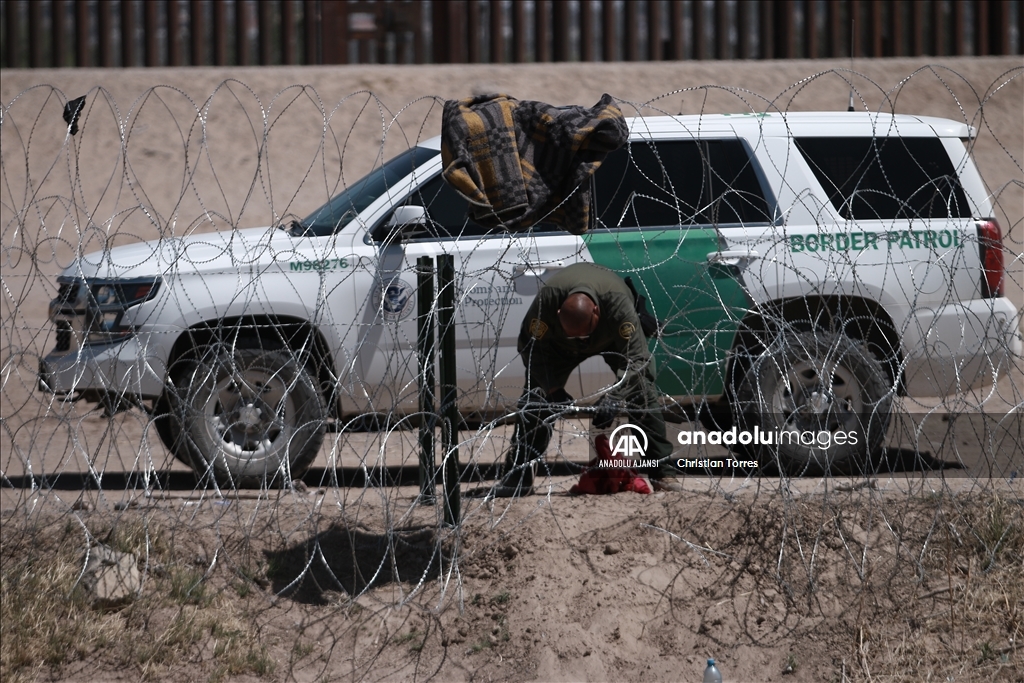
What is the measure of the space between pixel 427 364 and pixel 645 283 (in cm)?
170

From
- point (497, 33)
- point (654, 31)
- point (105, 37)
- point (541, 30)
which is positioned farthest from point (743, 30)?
point (105, 37)

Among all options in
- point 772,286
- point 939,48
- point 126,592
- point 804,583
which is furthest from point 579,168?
point 939,48

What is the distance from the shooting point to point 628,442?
5.28 meters

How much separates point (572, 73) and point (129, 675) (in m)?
12.0

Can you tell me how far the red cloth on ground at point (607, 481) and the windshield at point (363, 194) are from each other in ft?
6.25

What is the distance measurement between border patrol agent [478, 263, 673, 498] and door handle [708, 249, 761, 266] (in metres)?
0.62

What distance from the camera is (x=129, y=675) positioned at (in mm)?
4266

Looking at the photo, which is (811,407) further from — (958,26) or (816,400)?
(958,26)

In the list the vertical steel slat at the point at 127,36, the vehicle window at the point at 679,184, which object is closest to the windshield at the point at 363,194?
the vehicle window at the point at 679,184

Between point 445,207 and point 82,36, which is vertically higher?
point 82,36

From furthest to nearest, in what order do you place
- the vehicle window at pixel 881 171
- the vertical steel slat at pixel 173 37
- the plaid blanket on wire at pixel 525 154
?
the vertical steel slat at pixel 173 37 → the vehicle window at pixel 881 171 → the plaid blanket on wire at pixel 525 154

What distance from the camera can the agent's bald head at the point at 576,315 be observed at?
492 cm

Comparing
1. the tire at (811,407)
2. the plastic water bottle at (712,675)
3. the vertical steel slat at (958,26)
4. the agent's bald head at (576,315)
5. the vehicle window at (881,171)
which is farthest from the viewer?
the vertical steel slat at (958,26)

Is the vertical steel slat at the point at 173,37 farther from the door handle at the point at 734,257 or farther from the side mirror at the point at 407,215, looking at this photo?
the door handle at the point at 734,257
